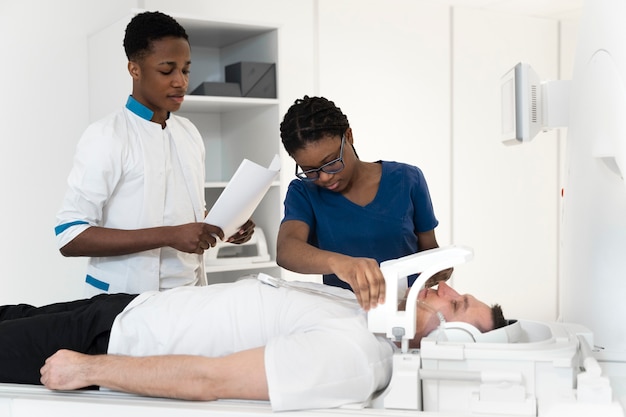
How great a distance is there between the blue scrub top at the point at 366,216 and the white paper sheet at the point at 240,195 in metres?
0.12

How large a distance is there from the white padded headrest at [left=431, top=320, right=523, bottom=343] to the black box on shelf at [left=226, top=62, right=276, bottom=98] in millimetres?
1871

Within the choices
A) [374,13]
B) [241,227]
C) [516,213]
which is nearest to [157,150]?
[241,227]

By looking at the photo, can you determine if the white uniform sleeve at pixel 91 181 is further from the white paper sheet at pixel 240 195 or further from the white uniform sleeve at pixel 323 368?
the white uniform sleeve at pixel 323 368

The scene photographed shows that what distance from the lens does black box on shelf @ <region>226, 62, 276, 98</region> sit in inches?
133

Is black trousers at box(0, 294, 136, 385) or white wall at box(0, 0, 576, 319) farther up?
white wall at box(0, 0, 576, 319)

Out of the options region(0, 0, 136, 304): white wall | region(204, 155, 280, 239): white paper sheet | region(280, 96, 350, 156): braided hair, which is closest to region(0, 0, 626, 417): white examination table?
region(280, 96, 350, 156): braided hair

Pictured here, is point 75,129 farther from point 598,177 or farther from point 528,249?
point 528,249

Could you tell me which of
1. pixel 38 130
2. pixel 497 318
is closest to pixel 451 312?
pixel 497 318

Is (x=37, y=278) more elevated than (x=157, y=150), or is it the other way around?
(x=157, y=150)

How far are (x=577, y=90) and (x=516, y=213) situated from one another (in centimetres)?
326

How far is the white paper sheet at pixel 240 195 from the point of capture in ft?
7.17

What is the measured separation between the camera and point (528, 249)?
17.0 ft

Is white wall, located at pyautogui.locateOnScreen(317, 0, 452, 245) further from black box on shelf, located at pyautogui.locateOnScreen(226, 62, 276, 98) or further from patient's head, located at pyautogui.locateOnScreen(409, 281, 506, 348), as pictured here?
patient's head, located at pyautogui.locateOnScreen(409, 281, 506, 348)

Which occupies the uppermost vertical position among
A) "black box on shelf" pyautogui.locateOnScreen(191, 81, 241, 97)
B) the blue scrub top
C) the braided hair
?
→ "black box on shelf" pyautogui.locateOnScreen(191, 81, 241, 97)
